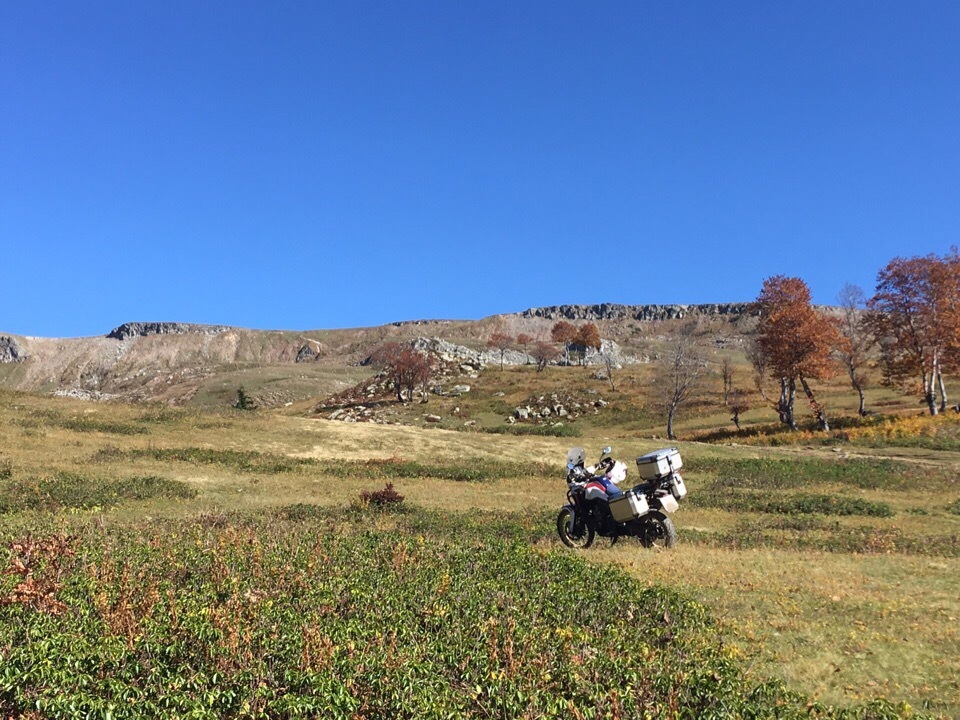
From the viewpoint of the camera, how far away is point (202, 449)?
35.9m

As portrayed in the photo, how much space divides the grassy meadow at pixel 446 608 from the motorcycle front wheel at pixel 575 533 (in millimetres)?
446

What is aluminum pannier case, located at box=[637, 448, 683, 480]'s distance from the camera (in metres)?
15.6

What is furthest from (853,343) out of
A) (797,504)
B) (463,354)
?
(463,354)

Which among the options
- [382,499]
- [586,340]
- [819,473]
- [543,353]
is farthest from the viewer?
[586,340]

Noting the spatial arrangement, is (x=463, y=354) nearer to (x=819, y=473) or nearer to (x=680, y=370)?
(x=680, y=370)

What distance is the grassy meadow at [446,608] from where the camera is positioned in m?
6.83

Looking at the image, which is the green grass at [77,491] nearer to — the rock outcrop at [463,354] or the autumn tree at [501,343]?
the rock outcrop at [463,354]

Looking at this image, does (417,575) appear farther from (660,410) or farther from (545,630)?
(660,410)

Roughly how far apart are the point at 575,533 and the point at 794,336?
44.3 meters

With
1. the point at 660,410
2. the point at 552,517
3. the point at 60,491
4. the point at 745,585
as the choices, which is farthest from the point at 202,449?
the point at 660,410

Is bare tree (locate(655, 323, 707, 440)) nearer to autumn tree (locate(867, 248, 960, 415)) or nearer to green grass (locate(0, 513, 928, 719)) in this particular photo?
autumn tree (locate(867, 248, 960, 415))

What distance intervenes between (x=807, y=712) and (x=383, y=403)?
85.5 metres

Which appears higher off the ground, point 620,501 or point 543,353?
point 543,353

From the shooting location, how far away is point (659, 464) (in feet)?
51.3
